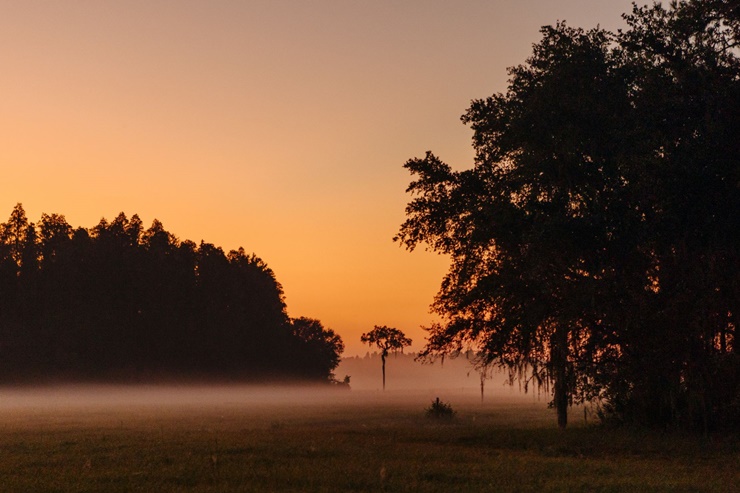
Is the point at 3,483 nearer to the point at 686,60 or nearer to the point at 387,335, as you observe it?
the point at 686,60

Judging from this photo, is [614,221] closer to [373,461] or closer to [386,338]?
[373,461]

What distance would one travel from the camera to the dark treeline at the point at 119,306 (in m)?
121

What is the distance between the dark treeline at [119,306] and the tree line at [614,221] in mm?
98703

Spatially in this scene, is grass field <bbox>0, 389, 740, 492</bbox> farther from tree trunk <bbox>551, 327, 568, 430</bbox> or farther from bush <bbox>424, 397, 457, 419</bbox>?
bush <bbox>424, 397, 457, 419</bbox>

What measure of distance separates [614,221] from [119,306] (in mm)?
110302

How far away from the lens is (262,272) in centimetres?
17288

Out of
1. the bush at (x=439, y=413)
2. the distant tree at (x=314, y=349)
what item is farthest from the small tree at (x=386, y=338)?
the bush at (x=439, y=413)

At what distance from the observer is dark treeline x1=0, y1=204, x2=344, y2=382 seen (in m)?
121

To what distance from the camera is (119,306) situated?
422 feet

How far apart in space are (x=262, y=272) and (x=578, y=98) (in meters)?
143

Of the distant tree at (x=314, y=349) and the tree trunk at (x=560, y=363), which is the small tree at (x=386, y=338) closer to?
the distant tree at (x=314, y=349)

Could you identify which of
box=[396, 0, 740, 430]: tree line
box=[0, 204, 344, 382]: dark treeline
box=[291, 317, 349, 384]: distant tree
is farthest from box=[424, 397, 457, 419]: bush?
box=[291, 317, 349, 384]: distant tree

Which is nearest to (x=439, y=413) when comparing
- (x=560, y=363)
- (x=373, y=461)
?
(x=560, y=363)

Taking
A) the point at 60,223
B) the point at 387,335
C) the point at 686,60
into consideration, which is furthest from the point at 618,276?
the point at 387,335
